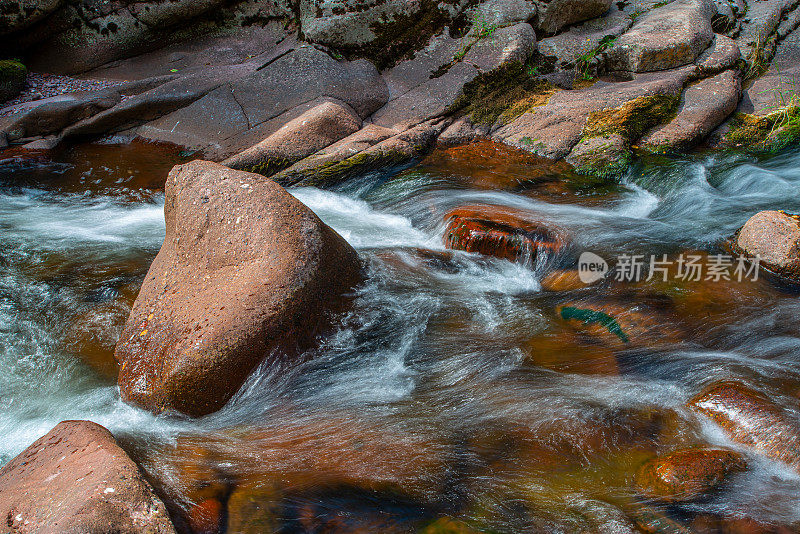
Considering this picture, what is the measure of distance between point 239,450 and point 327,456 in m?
0.54

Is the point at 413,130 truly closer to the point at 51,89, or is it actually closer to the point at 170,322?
the point at 170,322

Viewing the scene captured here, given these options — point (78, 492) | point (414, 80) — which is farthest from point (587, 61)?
point (78, 492)

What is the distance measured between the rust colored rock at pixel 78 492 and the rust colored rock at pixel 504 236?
3.56m

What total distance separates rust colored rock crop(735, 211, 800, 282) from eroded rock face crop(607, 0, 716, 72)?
12.7 ft

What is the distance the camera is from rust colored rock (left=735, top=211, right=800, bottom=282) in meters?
A: 4.79

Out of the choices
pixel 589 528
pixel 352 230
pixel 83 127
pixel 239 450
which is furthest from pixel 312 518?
pixel 83 127

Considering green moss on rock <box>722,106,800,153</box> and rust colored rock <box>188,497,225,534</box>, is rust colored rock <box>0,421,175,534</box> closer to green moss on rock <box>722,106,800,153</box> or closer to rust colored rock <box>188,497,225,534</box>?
rust colored rock <box>188,497,225,534</box>

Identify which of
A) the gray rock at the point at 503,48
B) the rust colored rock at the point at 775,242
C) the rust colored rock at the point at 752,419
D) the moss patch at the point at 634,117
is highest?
the gray rock at the point at 503,48

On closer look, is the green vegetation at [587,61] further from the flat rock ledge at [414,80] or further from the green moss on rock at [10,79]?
the green moss on rock at [10,79]

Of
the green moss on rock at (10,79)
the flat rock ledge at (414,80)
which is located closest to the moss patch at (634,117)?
the flat rock ledge at (414,80)

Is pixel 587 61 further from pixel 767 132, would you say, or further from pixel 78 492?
pixel 78 492

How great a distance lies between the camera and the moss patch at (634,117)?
23.8 ft

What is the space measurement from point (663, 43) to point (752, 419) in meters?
6.59

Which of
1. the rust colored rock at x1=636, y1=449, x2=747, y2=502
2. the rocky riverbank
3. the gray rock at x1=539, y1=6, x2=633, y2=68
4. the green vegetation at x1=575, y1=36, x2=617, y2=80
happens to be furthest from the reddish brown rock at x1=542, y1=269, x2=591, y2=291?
the gray rock at x1=539, y1=6, x2=633, y2=68
